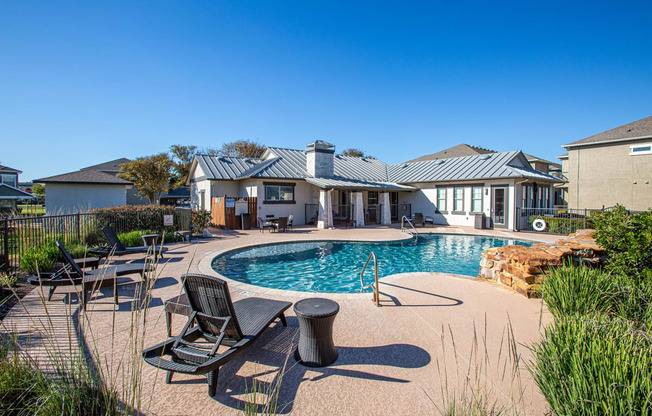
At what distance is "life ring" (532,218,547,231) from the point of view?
54.3ft

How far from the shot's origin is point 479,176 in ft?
62.5

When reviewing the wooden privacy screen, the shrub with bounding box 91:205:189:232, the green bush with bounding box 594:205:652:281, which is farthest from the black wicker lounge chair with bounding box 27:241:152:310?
the wooden privacy screen

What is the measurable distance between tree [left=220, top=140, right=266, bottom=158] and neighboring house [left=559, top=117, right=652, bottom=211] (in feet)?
113

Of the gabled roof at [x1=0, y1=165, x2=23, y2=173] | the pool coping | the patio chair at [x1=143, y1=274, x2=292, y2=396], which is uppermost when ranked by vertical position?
the gabled roof at [x1=0, y1=165, x2=23, y2=173]

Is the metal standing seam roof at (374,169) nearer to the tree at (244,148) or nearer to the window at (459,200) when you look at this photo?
the window at (459,200)

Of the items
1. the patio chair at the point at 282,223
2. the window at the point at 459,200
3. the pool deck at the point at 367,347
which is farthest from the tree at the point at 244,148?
the pool deck at the point at 367,347

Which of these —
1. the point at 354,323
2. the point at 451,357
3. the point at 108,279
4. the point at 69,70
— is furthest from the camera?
the point at 69,70

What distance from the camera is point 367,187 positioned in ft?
66.0

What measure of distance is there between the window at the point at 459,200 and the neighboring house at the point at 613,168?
9936 millimetres

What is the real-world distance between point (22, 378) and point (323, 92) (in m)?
19.8

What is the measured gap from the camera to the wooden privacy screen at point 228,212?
17.9m

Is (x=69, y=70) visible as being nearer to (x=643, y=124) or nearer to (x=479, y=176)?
(x=479, y=176)

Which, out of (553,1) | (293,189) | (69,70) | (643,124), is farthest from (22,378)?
(643,124)

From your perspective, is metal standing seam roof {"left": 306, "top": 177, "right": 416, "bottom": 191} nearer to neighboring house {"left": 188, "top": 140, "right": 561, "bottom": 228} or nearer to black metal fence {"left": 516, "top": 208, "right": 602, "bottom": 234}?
neighboring house {"left": 188, "top": 140, "right": 561, "bottom": 228}
